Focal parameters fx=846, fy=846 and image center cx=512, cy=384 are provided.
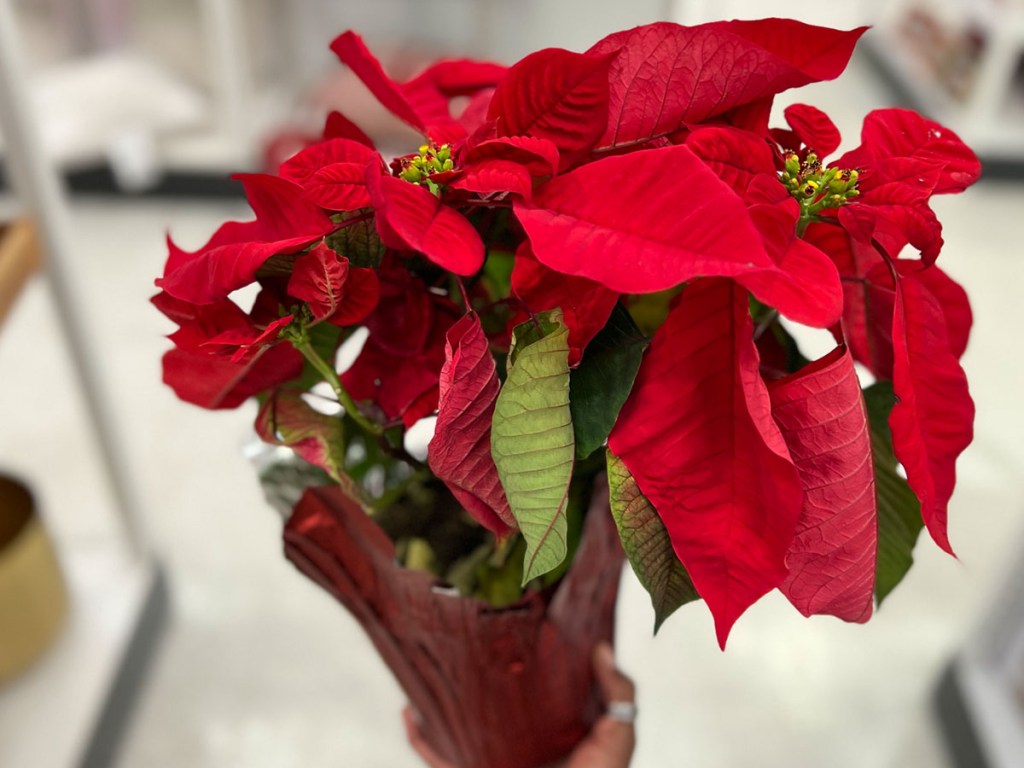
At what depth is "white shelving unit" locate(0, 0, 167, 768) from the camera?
2.22ft

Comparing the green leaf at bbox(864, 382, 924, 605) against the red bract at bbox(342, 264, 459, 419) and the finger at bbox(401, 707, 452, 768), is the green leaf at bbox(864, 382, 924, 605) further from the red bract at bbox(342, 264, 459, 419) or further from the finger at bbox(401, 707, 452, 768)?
the finger at bbox(401, 707, 452, 768)

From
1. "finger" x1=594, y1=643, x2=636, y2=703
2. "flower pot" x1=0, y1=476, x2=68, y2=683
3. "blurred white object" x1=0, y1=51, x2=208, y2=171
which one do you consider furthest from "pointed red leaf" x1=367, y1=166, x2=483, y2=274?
"blurred white object" x1=0, y1=51, x2=208, y2=171

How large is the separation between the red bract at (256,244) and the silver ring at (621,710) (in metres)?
0.29

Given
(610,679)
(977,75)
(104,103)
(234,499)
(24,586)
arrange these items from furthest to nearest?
(977,75)
(104,103)
(234,499)
(24,586)
(610,679)

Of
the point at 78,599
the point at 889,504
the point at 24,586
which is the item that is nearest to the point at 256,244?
the point at 889,504

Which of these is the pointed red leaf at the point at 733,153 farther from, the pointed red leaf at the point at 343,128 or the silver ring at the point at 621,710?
the silver ring at the point at 621,710

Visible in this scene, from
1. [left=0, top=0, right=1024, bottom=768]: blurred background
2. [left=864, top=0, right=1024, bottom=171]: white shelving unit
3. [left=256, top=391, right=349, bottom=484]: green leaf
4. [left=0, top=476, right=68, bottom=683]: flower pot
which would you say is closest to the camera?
[left=256, top=391, right=349, bottom=484]: green leaf

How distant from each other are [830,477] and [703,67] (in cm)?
12

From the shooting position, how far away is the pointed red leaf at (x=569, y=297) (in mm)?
240

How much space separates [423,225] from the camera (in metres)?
0.23

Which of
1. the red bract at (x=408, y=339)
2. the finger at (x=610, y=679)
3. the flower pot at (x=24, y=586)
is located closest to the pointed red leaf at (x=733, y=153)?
the red bract at (x=408, y=339)

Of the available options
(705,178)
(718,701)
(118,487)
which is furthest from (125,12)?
(705,178)

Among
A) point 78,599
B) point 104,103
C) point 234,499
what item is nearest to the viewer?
point 78,599

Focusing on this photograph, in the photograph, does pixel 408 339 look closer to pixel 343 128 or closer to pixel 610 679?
pixel 343 128
